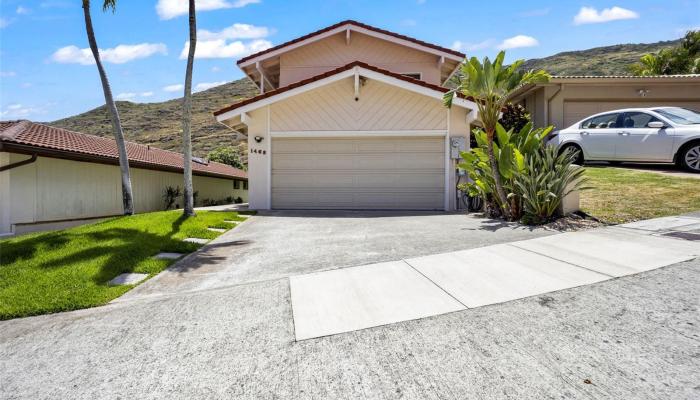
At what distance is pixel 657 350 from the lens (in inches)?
104

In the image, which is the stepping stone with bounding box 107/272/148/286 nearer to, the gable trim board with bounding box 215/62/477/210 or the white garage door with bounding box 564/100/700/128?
the gable trim board with bounding box 215/62/477/210

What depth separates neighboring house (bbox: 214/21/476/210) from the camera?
1198 cm

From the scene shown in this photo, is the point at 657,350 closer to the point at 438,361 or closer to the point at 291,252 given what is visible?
the point at 438,361

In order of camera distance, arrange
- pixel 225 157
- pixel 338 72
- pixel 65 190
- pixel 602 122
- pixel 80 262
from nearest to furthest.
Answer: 1. pixel 80 262
2. pixel 602 122
3. pixel 338 72
4. pixel 65 190
5. pixel 225 157

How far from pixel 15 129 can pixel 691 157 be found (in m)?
19.9

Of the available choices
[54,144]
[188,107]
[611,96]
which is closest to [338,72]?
[188,107]

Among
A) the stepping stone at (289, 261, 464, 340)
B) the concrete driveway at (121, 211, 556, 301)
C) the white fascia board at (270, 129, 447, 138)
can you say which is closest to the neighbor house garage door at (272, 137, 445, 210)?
the white fascia board at (270, 129, 447, 138)

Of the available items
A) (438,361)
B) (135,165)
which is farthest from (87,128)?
(438,361)

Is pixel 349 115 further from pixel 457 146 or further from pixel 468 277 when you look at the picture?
pixel 468 277

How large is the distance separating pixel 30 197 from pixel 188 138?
5.35 meters

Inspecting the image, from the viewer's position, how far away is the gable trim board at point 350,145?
1200 cm

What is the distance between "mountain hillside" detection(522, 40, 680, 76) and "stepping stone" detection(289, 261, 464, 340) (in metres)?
62.5

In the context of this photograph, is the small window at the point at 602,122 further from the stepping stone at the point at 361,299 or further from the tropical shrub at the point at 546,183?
the stepping stone at the point at 361,299

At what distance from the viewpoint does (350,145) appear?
12250 millimetres
